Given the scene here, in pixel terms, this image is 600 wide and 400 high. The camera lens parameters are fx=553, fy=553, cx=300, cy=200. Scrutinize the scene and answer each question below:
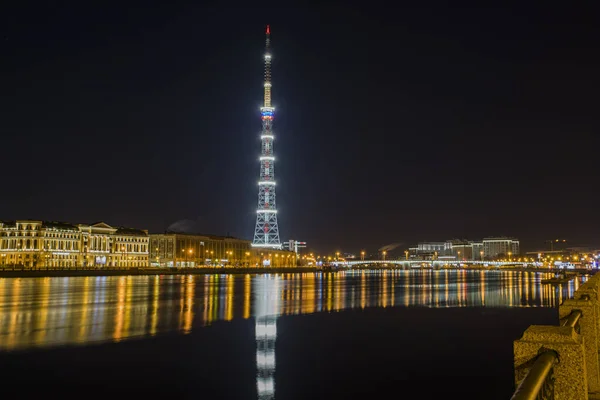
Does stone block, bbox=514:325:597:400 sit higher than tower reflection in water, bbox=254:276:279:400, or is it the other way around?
stone block, bbox=514:325:597:400

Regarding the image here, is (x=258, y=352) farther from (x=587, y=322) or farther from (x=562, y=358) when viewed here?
(x=562, y=358)

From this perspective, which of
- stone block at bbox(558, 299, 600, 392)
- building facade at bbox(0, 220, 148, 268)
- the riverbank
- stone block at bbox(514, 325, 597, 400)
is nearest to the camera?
stone block at bbox(514, 325, 597, 400)

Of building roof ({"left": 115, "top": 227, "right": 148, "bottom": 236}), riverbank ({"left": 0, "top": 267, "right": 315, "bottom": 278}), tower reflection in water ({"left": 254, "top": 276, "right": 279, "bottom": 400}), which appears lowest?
riverbank ({"left": 0, "top": 267, "right": 315, "bottom": 278})

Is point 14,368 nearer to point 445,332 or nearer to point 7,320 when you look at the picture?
point 7,320

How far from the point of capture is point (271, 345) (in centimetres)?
2252

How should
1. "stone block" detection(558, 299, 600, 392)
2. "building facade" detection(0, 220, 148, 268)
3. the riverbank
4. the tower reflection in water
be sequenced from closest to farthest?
"stone block" detection(558, 299, 600, 392) < the tower reflection in water < the riverbank < "building facade" detection(0, 220, 148, 268)

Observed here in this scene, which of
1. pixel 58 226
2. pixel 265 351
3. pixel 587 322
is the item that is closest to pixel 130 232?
pixel 58 226

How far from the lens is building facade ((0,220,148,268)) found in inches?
5586

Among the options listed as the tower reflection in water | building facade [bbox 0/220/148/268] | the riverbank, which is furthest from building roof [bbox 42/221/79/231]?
the tower reflection in water

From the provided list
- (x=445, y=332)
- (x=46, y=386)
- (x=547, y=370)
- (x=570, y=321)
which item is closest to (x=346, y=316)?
(x=445, y=332)

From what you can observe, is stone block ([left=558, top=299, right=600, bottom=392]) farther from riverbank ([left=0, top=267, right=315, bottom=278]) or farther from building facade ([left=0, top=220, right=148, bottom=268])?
building facade ([left=0, top=220, right=148, bottom=268])

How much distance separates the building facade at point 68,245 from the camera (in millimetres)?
141875

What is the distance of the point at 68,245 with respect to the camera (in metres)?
151

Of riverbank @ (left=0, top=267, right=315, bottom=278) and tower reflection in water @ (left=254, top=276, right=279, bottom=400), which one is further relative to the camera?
riverbank @ (left=0, top=267, right=315, bottom=278)
